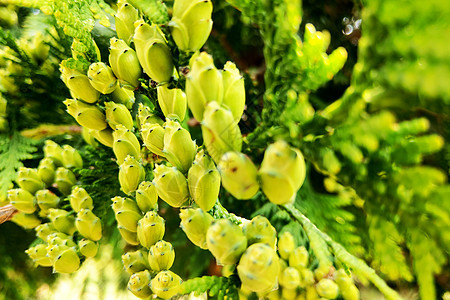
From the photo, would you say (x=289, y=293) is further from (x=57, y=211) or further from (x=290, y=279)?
(x=57, y=211)

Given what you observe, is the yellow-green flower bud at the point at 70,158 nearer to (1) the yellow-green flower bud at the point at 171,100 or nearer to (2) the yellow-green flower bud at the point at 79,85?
(2) the yellow-green flower bud at the point at 79,85

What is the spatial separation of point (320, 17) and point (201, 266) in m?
0.64

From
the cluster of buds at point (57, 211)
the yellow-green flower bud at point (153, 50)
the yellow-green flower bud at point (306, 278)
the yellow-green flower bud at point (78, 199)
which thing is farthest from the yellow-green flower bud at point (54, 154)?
the yellow-green flower bud at point (306, 278)

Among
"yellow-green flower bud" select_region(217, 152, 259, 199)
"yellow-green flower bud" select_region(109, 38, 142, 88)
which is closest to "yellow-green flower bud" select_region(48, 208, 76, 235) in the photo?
"yellow-green flower bud" select_region(109, 38, 142, 88)

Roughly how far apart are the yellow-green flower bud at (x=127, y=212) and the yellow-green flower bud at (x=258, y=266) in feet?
0.55

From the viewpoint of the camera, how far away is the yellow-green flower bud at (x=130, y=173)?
0.39 metres

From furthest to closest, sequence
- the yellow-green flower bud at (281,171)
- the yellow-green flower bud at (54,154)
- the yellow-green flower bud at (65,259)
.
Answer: the yellow-green flower bud at (54,154), the yellow-green flower bud at (65,259), the yellow-green flower bud at (281,171)

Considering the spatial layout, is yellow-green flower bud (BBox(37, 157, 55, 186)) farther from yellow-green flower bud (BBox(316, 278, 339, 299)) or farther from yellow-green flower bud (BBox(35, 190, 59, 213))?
yellow-green flower bud (BBox(316, 278, 339, 299))

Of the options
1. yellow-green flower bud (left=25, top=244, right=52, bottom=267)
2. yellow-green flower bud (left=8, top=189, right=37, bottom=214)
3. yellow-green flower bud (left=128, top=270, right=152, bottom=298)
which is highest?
yellow-green flower bud (left=128, top=270, right=152, bottom=298)

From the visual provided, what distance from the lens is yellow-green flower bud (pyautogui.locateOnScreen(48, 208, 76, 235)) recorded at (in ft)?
1.63

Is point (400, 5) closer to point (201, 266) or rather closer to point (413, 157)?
point (413, 157)

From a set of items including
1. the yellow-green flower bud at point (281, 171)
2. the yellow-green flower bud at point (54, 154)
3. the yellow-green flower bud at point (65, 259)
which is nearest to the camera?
the yellow-green flower bud at point (281, 171)

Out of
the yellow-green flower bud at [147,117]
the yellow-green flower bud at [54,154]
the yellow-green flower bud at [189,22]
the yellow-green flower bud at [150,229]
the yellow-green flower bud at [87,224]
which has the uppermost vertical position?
the yellow-green flower bud at [189,22]

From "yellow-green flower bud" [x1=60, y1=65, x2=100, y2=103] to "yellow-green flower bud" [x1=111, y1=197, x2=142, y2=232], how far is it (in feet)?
0.42
